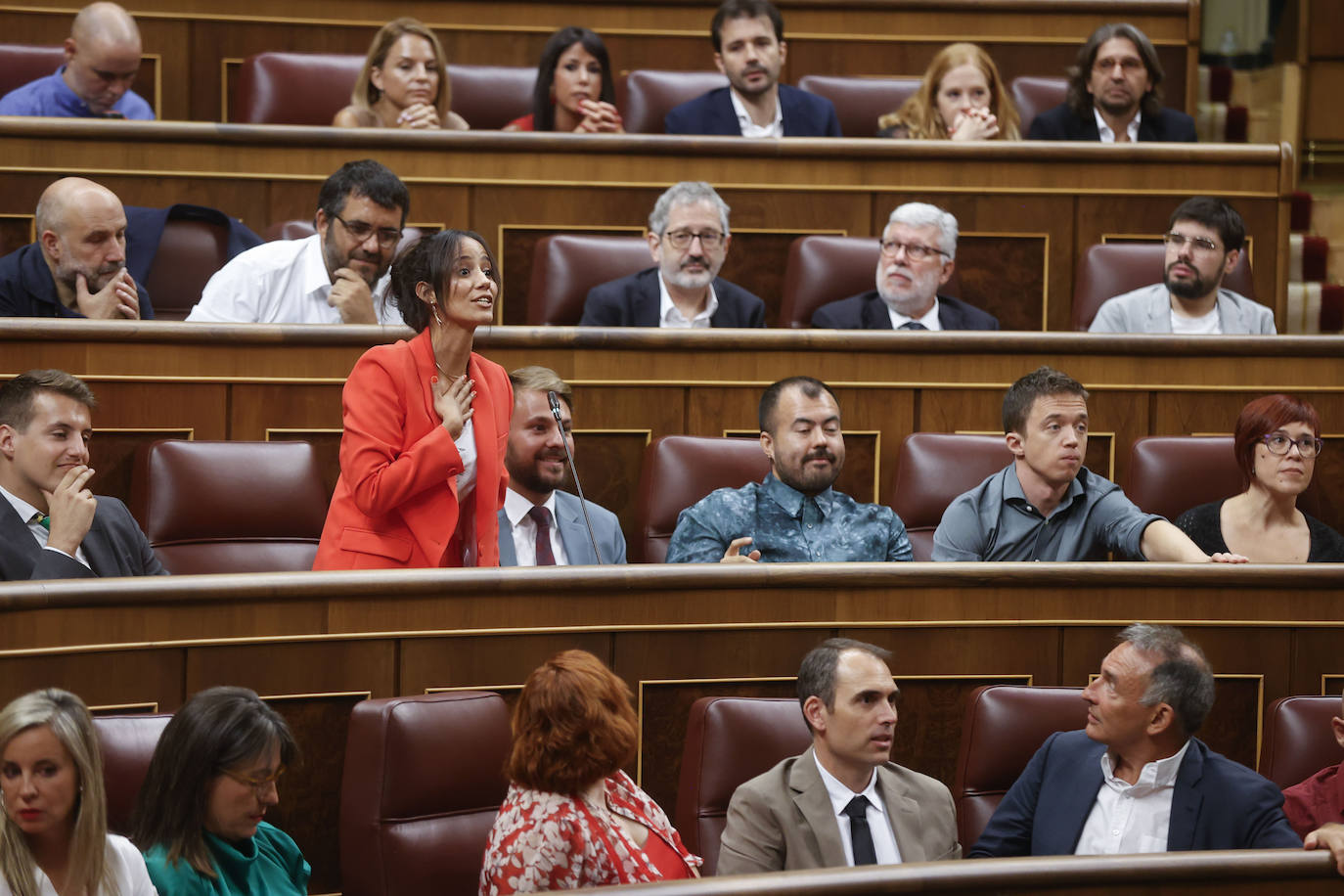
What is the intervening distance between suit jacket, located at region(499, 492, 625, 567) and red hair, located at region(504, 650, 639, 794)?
47cm

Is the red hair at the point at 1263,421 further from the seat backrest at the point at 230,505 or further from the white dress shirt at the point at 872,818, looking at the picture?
the seat backrest at the point at 230,505

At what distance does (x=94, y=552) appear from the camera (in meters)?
1.36

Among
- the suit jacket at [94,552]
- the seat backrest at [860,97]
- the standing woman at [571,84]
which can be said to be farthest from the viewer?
the seat backrest at [860,97]

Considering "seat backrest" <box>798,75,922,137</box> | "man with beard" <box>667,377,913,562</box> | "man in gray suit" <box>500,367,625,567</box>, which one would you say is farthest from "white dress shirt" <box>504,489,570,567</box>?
"seat backrest" <box>798,75,922,137</box>

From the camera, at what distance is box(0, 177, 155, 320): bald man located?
1.69 metres

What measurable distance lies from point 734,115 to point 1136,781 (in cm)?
124

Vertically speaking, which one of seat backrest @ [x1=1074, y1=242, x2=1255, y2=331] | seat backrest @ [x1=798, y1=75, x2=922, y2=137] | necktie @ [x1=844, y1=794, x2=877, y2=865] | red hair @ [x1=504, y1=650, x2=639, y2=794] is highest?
seat backrest @ [x1=798, y1=75, x2=922, y2=137]

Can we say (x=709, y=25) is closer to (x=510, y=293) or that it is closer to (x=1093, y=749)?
(x=510, y=293)

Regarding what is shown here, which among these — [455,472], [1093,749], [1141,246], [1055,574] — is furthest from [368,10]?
[1093,749]

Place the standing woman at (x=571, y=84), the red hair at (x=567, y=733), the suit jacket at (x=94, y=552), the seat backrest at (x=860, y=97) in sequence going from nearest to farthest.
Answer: the red hair at (x=567, y=733), the suit jacket at (x=94, y=552), the standing woman at (x=571, y=84), the seat backrest at (x=860, y=97)

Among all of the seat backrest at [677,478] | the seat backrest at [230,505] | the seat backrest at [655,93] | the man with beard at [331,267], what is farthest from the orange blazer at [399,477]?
the seat backrest at [655,93]

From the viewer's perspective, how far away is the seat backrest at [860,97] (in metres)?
2.45

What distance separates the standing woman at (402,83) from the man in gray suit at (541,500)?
2.17ft

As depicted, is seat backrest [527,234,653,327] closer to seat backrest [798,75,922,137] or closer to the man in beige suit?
seat backrest [798,75,922,137]
